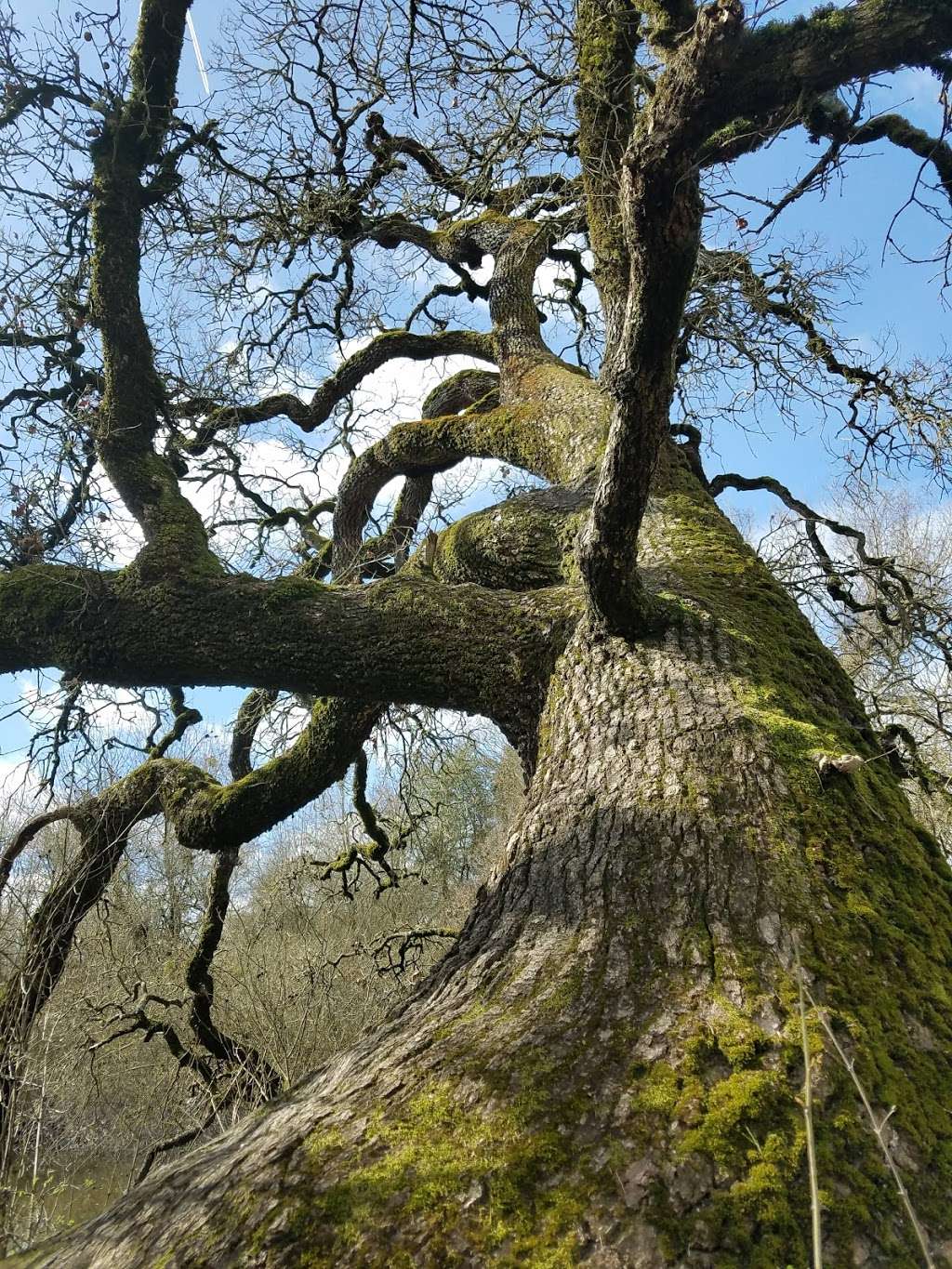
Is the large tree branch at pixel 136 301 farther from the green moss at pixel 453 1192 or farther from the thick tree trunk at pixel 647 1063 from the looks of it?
the green moss at pixel 453 1192

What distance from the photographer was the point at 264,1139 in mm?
1563

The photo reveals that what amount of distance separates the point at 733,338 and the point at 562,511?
9.48 ft

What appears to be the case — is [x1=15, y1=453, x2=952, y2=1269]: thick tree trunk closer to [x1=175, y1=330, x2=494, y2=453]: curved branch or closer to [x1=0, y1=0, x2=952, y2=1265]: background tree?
[x1=0, y1=0, x2=952, y2=1265]: background tree

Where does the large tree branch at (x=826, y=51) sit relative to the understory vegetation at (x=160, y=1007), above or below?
above

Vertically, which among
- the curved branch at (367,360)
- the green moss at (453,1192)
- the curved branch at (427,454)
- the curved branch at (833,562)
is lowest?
the green moss at (453,1192)

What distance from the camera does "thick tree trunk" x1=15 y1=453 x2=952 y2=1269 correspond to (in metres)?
1.25

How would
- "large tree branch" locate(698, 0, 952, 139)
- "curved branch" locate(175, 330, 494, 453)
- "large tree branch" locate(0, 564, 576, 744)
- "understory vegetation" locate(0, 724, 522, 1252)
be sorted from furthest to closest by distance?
1. "curved branch" locate(175, 330, 494, 453)
2. "understory vegetation" locate(0, 724, 522, 1252)
3. "large tree branch" locate(0, 564, 576, 744)
4. "large tree branch" locate(698, 0, 952, 139)

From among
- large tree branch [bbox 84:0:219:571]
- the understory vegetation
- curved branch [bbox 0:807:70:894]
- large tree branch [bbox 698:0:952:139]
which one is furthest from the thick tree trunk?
curved branch [bbox 0:807:70:894]

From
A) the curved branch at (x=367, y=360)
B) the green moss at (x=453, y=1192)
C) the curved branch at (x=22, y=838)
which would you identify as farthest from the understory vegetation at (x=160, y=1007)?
→ the curved branch at (x=367, y=360)

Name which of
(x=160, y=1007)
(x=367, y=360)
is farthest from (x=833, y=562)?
(x=160, y=1007)

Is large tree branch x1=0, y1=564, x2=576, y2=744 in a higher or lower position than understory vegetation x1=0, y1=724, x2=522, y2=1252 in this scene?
higher

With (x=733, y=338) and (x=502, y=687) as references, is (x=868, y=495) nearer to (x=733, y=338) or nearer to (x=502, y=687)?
(x=733, y=338)

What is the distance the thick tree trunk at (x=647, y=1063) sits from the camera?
1.25 m

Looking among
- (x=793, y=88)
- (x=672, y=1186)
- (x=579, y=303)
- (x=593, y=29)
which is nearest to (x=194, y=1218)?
(x=672, y=1186)
